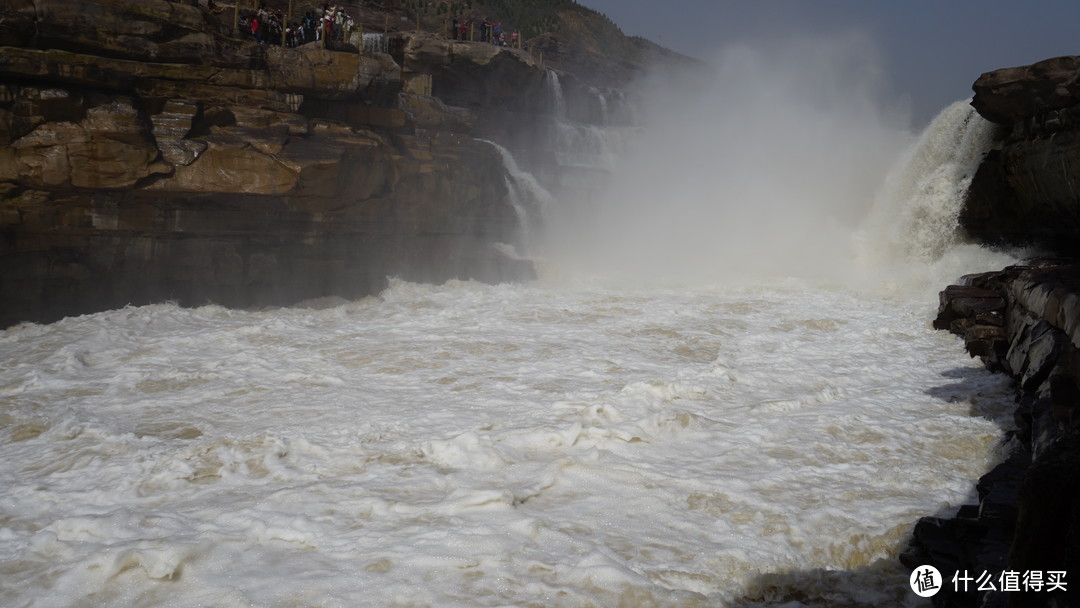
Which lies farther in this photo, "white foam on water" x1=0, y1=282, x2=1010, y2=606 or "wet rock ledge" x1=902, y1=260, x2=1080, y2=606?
"white foam on water" x1=0, y1=282, x2=1010, y2=606

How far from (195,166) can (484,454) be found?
27.2 feet

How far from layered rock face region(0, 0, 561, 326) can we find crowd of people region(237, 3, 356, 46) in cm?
151

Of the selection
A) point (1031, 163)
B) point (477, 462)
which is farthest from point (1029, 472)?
point (1031, 163)

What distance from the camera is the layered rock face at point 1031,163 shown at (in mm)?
12266

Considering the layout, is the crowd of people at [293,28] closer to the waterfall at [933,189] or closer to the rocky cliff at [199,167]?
the rocky cliff at [199,167]

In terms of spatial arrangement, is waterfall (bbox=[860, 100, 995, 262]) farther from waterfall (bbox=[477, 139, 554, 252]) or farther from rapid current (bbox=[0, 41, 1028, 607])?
waterfall (bbox=[477, 139, 554, 252])

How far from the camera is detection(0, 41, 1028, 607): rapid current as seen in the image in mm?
4227

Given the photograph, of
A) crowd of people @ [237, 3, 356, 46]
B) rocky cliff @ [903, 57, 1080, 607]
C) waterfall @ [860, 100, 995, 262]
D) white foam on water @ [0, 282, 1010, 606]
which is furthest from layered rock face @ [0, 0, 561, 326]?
rocky cliff @ [903, 57, 1080, 607]

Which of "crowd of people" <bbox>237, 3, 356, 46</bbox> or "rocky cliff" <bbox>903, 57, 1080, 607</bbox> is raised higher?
"crowd of people" <bbox>237, 3, 356, 46</bbox>

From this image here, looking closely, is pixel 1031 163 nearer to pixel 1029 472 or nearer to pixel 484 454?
pixel 484 454

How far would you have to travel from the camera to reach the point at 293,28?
1570 centimetres

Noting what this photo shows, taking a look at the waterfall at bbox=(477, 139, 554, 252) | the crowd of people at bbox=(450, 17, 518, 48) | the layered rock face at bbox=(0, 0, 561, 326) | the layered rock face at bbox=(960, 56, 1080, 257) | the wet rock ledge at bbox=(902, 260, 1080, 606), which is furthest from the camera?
the crowd of people at bbox=(450, 17, 518, 48)

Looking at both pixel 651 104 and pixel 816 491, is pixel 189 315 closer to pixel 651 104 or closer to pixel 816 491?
pixel 816 491

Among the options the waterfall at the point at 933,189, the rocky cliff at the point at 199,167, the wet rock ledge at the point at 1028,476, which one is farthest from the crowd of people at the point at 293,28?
the waterfall at the point at 933,189
